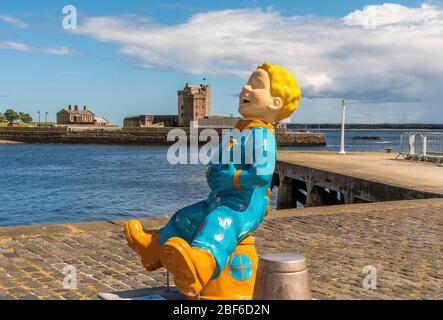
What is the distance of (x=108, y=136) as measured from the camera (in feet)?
291

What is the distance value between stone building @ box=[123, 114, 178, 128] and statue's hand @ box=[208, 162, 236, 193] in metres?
103

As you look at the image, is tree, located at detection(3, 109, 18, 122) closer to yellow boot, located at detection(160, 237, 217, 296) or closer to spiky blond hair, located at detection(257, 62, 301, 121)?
spiky blond hair, located at detection(257, 62, 301, 121)

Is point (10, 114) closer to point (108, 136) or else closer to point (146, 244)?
point (108, 136)

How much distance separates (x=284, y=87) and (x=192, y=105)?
314 feet

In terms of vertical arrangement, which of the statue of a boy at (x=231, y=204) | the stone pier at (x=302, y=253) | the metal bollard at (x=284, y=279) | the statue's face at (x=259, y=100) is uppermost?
the statue's face at (x=259, y=100)

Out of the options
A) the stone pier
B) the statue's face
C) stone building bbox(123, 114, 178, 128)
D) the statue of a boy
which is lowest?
the stone pier

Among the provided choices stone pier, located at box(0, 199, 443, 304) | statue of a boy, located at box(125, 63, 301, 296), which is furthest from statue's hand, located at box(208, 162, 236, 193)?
stone pier, located at box(0, 199, 443, 304)

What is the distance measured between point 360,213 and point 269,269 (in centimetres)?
665

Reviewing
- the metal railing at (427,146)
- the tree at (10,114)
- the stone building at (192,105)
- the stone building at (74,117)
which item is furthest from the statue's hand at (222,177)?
the tree at (10,114)

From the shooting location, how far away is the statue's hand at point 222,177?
3997 millimetres

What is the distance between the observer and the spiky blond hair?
420 cm

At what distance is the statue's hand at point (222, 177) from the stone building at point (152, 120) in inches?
4043

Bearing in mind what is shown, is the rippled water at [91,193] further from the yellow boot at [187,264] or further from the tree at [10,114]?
the tree at [10,114]
